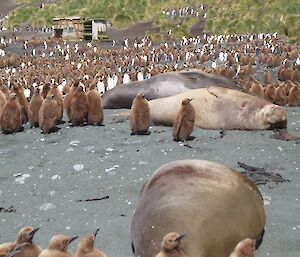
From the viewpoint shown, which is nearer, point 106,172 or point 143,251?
point 143,251

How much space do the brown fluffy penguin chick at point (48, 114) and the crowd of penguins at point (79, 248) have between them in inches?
165

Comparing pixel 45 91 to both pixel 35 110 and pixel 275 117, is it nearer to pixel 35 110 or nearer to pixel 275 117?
pixel 35 110

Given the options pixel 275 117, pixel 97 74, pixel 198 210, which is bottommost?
pixel 97 74

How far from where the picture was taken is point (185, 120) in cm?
712

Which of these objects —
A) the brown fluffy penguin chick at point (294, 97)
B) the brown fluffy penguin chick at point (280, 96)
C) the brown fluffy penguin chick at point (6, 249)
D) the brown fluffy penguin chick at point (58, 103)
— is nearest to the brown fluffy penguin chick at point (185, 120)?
the brown fluffy penguin chick at point (58, 103)

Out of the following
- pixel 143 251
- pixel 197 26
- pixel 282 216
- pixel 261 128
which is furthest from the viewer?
pixel 197 26

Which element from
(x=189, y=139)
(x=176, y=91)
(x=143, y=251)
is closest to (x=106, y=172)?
(x=189, y=139)

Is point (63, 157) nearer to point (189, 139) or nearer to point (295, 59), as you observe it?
point (189, 139)

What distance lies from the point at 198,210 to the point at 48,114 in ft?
15.4

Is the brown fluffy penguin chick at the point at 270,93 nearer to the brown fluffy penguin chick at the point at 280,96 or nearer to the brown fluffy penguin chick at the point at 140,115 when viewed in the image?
the brown fluffy penguin chick at the point at 280,96

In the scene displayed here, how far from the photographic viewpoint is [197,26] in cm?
4191

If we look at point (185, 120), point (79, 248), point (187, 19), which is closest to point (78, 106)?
point (185, 120)

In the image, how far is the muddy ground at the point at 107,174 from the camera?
4652mm

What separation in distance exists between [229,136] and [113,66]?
48.3 ft
